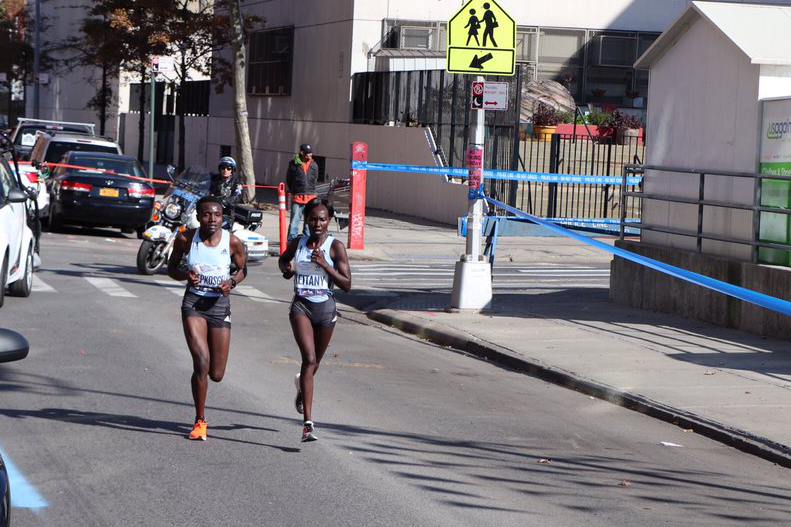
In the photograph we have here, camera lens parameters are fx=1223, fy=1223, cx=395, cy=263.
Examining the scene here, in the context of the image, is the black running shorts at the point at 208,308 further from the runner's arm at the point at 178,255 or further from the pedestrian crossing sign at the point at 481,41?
the pedestrian crossing sign at the point at 481,41

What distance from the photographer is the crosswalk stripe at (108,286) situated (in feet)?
53.2

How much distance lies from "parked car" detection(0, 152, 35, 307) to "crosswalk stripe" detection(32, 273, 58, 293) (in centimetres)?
29

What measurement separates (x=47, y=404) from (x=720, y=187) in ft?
27.9

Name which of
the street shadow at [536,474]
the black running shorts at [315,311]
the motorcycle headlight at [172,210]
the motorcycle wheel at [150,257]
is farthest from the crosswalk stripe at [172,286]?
the street shadow at [536,474]

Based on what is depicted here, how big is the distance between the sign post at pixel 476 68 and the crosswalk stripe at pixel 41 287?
17.4 feet

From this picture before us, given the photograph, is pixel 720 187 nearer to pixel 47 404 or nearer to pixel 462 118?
pixel 47 404

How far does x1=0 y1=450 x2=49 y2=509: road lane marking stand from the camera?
666 centimetres

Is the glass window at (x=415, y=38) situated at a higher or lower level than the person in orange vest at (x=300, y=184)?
higher

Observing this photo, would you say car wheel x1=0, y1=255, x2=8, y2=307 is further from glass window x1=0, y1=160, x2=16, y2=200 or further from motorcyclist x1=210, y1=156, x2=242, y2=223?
motorcyclist x1=210, y1=156, x2=242, y2=223

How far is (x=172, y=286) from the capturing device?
679 inches

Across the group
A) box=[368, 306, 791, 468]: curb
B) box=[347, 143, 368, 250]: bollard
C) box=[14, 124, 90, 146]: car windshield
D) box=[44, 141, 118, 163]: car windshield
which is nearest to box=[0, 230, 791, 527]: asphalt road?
box=[368, 306, 791, 468]: curb

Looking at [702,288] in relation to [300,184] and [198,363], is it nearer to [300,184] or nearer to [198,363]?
[198,363]

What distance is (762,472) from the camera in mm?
8148

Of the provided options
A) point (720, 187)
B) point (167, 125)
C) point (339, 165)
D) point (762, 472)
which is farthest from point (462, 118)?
point (167, 125)
